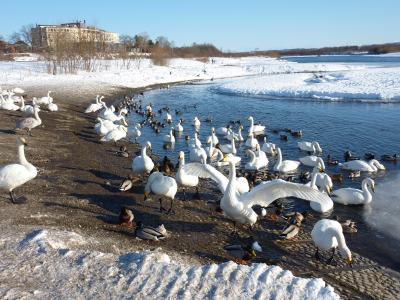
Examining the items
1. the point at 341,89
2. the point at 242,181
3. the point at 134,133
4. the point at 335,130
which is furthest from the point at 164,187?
the point at 341,89

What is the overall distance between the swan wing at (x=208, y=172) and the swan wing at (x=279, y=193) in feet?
3.20

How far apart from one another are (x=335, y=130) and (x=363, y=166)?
26.2 ft

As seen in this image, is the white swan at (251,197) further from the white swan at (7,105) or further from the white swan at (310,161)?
the white swan at (7,105)

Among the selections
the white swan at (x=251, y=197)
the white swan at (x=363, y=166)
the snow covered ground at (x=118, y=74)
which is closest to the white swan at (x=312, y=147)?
the white swan at (x=363, y=166)

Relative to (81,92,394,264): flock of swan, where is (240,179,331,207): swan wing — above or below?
above

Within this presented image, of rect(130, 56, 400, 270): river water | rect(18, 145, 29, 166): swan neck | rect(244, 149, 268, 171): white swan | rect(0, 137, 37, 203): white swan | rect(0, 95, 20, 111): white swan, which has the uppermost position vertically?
rect(18, 145, 29, 166): swan neck

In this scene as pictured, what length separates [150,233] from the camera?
28.0 feet

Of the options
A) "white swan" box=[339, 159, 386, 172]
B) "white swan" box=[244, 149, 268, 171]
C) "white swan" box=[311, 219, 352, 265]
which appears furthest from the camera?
"white swan" box=[244, 149, 268, 171]

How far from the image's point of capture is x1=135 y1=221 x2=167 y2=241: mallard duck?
28.0 feet

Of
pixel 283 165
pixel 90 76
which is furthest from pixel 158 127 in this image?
pixel 90 76

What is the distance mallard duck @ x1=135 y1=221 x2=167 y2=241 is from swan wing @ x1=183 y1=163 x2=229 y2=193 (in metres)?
2.04

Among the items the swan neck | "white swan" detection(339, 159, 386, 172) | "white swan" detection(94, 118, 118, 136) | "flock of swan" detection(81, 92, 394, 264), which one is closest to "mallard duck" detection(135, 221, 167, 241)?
"flock of swan" detection(81, 92, 394, 264)

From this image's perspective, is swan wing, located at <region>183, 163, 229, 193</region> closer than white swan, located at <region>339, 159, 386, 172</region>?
Yes

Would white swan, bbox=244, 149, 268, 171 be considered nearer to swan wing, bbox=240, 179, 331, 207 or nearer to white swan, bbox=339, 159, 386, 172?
white swan, bbox=339, 159, 386, 172
